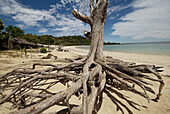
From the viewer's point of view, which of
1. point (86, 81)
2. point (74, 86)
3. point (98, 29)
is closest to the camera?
point (74, 86)

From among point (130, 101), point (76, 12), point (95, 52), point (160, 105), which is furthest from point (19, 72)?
point (160, 105)

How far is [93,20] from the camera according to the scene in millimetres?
3115

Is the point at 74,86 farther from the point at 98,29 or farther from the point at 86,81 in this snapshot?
the point at 98,29

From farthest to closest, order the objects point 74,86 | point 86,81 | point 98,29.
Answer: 1. point 98,29
2. point 86,81
3. point 74,86

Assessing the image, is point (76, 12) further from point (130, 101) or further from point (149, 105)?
point (149, 105)

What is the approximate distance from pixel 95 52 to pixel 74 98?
6.19ft

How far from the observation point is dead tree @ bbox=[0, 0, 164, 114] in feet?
4.30

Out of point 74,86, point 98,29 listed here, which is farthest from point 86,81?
point 98,29

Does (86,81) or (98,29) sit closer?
(86,81)

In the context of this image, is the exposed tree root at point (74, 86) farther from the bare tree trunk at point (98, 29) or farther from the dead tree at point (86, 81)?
the bare tree trunk at point (98, 29)

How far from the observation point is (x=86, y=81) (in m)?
1.56

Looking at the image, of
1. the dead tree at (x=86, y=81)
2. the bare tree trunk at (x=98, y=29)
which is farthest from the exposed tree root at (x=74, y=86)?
the bare tree trunk at (x=98, y=29)

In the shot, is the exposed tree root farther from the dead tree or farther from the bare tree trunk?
the bare tree trunk

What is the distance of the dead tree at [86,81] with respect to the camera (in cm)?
131
